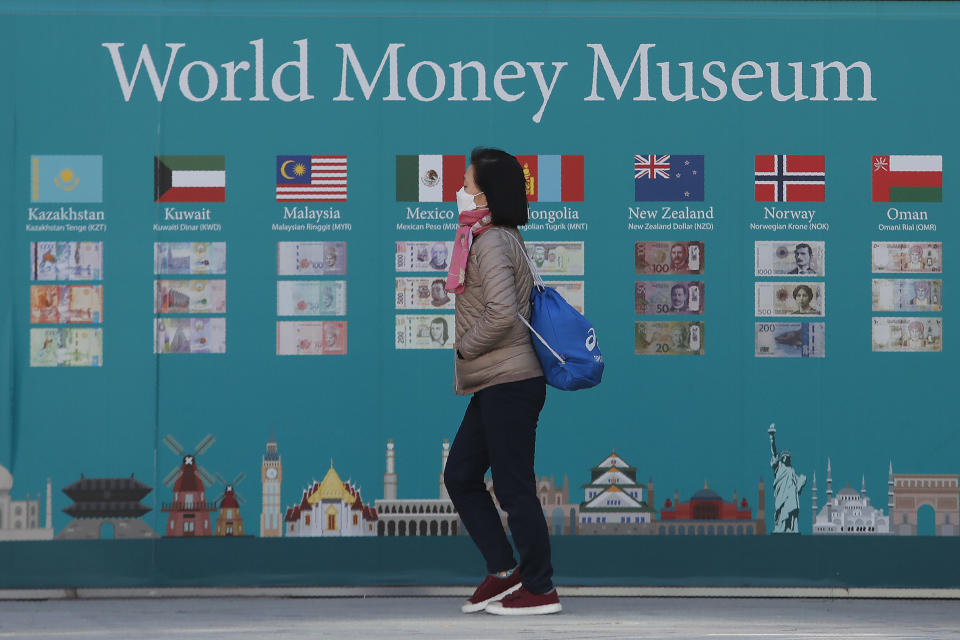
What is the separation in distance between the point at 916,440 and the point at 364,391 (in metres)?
2.59

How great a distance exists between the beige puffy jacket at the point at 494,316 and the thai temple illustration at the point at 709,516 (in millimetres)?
1337

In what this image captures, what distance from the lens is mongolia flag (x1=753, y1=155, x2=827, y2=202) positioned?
21.5 ft

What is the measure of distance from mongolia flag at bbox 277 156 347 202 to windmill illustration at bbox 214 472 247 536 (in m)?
1.33

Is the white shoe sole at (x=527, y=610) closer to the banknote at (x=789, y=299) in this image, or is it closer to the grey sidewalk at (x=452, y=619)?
the grey sidewalk at (x=452, y=619)

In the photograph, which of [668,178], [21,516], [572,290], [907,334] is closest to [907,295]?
[907,334]

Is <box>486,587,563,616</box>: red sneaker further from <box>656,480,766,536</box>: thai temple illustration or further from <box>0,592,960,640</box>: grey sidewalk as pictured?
<box>656,480,766,536</box>: thai temple illustration

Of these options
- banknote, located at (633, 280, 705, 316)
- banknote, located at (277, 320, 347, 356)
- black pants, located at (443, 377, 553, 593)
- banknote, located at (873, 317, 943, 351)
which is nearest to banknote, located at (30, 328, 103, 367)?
banknote, located at (277, 320, 347, 356)

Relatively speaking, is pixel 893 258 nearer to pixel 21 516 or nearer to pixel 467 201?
pixel 467 201

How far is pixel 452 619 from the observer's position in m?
5.70

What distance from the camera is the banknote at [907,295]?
6555 mm

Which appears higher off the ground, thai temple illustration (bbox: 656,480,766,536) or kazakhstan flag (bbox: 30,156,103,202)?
kazakhstan flag (bbox: 30,156,103,202)

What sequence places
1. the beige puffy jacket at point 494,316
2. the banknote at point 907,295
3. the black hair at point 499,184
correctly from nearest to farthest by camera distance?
1. the beige puffy jacket at point 494,316
2. the black hair at point 499,184
3. the banknote at point 907,295

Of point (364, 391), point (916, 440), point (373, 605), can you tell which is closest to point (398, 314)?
point (364, 391)

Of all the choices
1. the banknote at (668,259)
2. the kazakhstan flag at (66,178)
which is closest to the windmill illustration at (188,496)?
the kazakhstan flag at (66,178)
